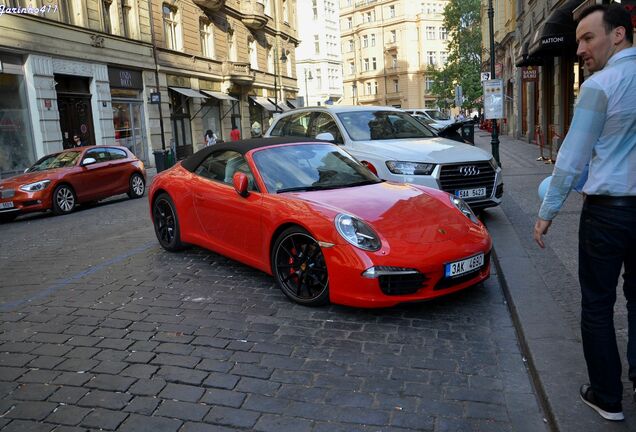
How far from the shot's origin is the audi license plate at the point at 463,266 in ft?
14.5

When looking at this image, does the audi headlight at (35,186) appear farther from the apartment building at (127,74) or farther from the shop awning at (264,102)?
the shop awning at (264,102)

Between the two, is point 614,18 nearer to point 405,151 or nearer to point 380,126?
point 405,151

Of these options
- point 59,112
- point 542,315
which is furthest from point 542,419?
point 59,112

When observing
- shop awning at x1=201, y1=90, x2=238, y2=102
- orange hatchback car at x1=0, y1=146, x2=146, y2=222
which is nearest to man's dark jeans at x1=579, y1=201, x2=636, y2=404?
orange hatchback car at x1=0, y1=146, x2=146, y2=222

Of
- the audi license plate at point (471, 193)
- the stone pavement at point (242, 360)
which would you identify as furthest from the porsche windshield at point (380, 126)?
the stone pavement at point (242, 360)

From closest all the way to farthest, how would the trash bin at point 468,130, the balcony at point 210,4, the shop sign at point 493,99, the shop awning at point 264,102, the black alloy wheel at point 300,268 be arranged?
the black alloy wheel at point 300,268, the shop sign at point 493,99, the trash bin at point 468,130, the balcony at point 210,4, the shop awning at point 264,102

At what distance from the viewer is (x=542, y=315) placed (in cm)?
417

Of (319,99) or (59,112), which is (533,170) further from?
(319,99)

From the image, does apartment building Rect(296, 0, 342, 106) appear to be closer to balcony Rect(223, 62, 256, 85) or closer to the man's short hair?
balcony Rect(223, 62, 256, 85)

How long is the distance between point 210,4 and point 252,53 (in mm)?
9565

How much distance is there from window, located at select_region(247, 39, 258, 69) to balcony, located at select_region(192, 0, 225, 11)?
744 cm

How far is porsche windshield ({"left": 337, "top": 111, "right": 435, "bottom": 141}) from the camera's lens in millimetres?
8445

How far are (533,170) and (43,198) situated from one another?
1159 centimetres

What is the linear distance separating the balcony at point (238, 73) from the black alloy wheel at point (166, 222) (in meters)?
29.4
